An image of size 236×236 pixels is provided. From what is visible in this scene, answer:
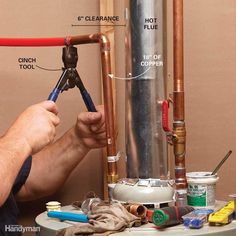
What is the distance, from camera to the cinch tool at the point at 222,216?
118 cm

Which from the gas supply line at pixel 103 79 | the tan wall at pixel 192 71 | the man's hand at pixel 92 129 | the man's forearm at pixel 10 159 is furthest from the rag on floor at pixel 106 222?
the tan wall at pixel 192 71

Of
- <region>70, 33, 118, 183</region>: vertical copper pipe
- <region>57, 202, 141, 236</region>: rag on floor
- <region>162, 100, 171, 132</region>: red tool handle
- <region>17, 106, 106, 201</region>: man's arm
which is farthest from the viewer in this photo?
<region>17, 106, 106, 201</region>: man's arm

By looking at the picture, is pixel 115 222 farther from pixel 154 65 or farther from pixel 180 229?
pixel 154 65

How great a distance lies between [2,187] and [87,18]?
0.77m

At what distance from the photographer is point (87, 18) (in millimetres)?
1720

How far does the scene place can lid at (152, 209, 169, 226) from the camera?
1.14 m

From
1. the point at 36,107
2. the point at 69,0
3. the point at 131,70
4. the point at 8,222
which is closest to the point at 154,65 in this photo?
the point at 131,70

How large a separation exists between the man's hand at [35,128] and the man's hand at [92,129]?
0.24 metres

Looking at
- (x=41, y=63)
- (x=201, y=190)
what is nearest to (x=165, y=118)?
(x=201, y=190)

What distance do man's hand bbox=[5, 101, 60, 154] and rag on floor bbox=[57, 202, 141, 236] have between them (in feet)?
0.68

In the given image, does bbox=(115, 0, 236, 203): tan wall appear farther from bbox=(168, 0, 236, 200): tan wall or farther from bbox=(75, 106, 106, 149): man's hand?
bbox=(75, 106, 106, 149): man's hand

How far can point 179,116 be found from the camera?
1356 mm

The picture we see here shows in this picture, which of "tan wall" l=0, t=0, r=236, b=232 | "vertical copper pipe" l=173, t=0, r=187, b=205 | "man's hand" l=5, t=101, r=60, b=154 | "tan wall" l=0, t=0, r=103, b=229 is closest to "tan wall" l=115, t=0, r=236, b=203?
"tan wall" l=0, t=0, r=236, b=232

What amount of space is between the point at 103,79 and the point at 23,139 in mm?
369
